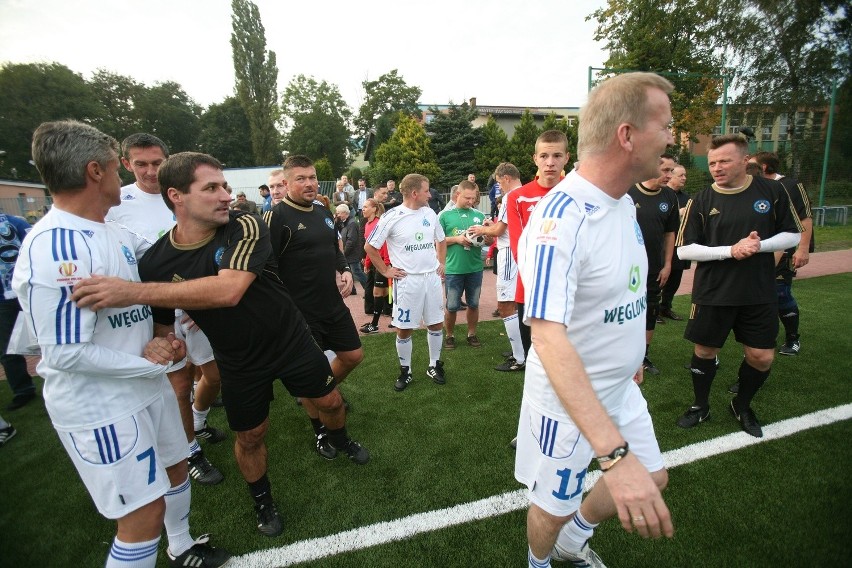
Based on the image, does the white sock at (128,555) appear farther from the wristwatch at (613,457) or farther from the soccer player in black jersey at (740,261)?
the soccer player in black jersey at (740,261)

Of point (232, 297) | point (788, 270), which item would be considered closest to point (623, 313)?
point (232, 297)

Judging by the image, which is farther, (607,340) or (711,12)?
(711,12)

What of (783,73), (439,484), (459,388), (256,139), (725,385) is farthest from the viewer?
(256,139)

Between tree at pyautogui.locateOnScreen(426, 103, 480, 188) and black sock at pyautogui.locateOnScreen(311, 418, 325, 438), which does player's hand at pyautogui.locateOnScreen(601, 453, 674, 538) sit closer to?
black sock at pyautogui.locateOnScreen(311, 418, 325, 438)

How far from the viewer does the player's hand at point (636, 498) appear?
3.87 ft

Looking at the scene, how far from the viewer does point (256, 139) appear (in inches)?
2162

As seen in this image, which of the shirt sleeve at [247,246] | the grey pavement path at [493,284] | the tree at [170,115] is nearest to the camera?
the shirt sleeve at [247,246]

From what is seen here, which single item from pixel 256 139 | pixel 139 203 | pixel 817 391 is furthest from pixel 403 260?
pixel 256 139

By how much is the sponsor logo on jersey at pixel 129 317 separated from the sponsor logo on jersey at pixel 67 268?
28 cm

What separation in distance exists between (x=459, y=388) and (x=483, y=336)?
192 cm

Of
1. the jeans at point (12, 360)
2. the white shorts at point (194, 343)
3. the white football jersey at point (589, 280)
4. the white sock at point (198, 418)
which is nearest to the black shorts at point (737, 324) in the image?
the white football jersey at point (589, 280)

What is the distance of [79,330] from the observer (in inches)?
67.6

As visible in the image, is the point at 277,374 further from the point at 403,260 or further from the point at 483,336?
the point at 483,336

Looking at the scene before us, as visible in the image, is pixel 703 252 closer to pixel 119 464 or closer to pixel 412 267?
pixel 412 267
